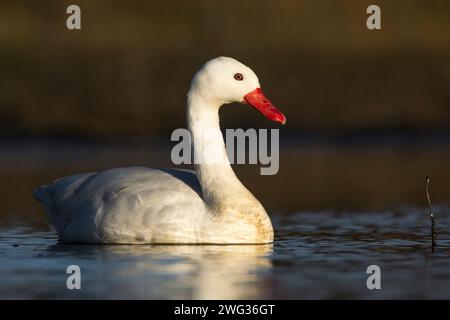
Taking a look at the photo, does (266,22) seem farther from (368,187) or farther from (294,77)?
(368,187)

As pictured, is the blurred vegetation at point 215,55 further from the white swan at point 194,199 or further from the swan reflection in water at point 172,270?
the swan reflection in water at point 172,270

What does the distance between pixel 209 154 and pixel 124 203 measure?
3.43 feet

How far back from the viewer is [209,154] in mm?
15953

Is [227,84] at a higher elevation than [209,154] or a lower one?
higher

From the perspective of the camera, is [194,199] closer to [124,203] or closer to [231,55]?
[124,203]

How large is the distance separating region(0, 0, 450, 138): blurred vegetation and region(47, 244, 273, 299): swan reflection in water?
15624 mm

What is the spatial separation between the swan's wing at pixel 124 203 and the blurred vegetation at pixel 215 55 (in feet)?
47.5

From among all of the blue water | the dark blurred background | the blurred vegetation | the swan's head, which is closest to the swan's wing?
the blue water

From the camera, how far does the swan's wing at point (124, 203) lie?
15.4m

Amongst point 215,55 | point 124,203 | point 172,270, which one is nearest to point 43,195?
point 124,203

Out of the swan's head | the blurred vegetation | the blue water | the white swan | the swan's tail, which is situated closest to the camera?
the blue water

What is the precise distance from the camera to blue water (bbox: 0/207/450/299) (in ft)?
41.5

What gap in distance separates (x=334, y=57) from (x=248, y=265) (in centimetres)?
1992

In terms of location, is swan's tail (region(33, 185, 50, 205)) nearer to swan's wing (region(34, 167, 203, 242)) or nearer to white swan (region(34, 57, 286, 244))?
swan's wing (region(34, 167, 203, 242))
